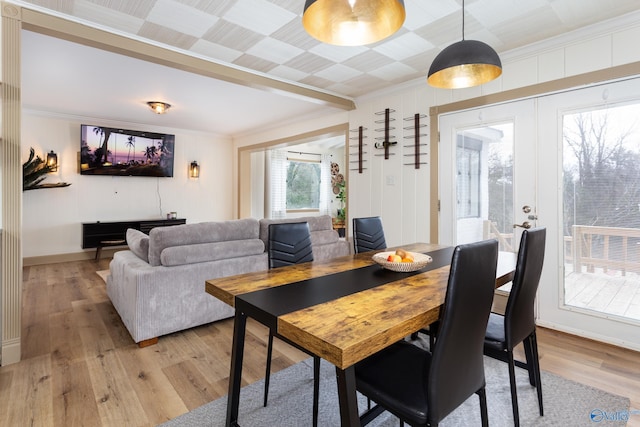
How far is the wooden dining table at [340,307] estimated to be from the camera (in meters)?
1.05

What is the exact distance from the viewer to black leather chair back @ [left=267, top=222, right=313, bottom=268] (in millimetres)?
2182

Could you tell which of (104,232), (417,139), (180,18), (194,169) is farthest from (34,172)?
(417,139)

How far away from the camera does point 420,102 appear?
12.7 feet

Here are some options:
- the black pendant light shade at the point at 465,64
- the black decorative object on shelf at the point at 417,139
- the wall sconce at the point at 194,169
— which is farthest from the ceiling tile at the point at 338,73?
the wall sconce at the point at 194,169

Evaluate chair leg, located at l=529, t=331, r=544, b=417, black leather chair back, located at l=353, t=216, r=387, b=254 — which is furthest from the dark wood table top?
black leather chair back, located at l=353, t=216, r=387, b=254

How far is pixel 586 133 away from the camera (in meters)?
2.73

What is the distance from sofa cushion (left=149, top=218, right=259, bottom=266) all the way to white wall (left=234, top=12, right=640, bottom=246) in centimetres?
181

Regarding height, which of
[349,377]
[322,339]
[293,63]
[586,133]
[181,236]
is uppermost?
[293,63]

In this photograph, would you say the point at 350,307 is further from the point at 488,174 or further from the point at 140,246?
the point at 488,174

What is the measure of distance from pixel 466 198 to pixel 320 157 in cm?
527

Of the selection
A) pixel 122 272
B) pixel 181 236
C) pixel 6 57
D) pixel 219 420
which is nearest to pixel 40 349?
pixel 122 272

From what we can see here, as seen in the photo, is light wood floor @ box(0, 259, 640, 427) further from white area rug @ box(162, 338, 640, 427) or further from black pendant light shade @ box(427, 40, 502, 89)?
black pendant light shade @ box(427, 40, 502, 89)

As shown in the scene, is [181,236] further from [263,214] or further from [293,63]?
[263,214]
